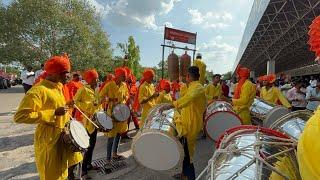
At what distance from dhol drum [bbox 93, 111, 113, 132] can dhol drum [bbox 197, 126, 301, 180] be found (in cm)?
334

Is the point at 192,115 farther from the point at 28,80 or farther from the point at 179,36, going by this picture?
the point at 28,80

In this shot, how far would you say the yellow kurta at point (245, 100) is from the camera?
7203mm

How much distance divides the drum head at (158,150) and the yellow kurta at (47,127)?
1154 millimetres

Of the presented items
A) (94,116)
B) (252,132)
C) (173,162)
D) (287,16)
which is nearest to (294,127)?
(252,132)

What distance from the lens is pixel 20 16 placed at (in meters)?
38.4

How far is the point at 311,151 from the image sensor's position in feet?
5.47

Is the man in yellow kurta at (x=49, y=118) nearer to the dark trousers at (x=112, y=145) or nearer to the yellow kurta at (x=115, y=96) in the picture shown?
the dark trousers at (x=112, y=145)

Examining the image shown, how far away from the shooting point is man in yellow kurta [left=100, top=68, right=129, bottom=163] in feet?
23.7

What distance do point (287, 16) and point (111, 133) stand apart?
53.3ft

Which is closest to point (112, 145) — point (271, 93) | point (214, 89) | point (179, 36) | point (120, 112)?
point (120, 112)

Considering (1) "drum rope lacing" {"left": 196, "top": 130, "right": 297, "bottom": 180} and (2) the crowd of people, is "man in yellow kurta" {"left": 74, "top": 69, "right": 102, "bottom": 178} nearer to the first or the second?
(2) the crowd of people

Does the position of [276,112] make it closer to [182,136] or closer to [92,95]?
[182,136]

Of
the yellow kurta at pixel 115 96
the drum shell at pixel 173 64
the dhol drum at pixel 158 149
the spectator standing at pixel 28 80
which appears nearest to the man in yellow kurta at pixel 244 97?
the drum shell at pixel 173 64

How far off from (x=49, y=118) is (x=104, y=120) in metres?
2.70
